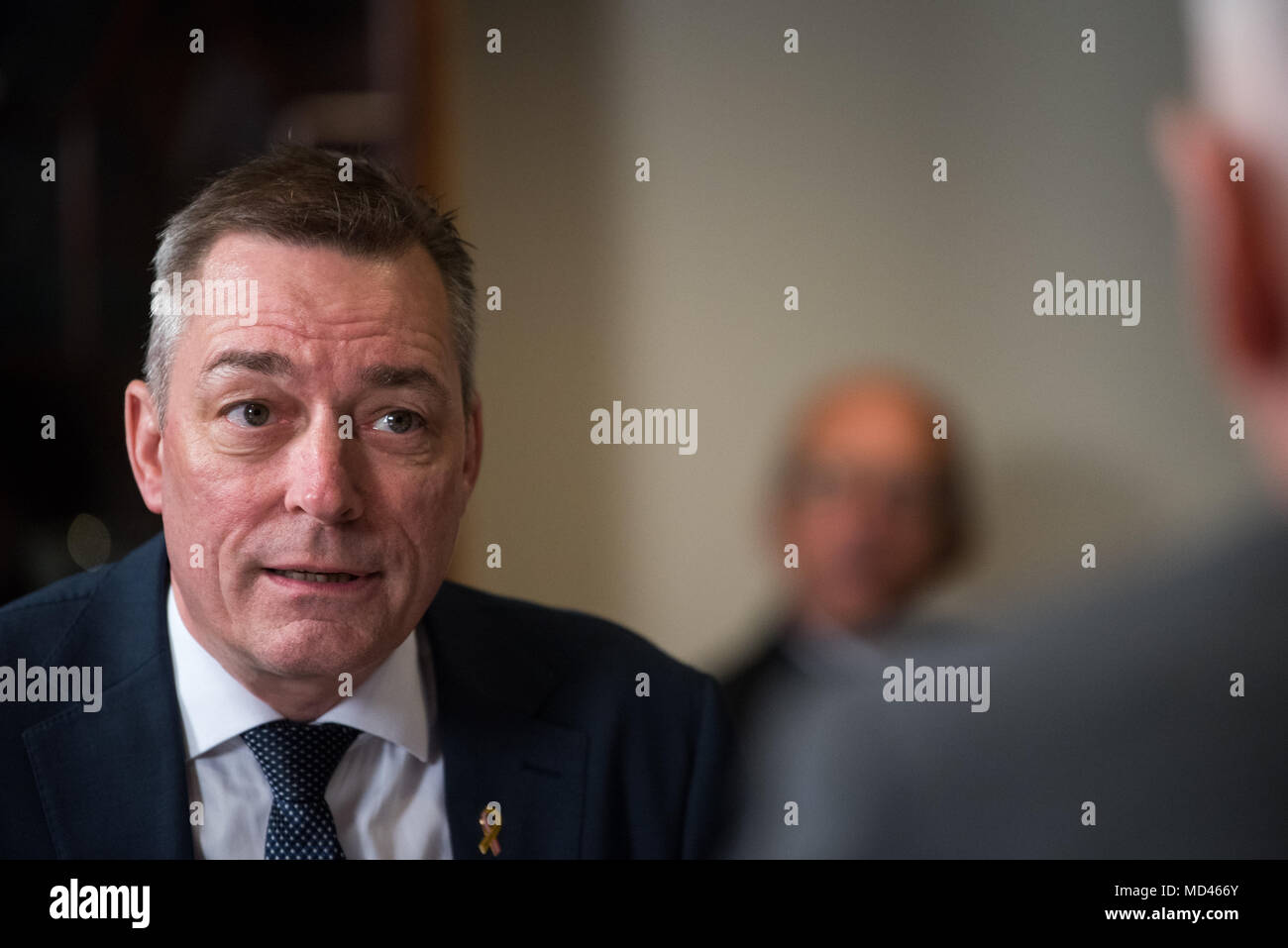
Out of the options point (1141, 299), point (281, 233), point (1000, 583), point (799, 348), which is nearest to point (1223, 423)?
point (1141, 299)

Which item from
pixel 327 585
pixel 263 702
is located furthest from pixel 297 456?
pixel 263 702

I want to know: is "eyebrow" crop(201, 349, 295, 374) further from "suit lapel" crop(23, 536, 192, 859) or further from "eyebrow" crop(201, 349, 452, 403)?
"suit lapel" crop(23, 536, 192, 859)

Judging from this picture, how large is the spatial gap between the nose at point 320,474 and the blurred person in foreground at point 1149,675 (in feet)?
2.54

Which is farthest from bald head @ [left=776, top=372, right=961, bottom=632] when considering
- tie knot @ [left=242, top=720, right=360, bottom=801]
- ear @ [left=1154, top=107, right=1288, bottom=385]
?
ear @ [left=1154, top=107, right=1288, bottom=385]

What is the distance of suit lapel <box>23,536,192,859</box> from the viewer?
3.99 feet

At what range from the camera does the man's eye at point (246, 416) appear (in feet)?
4.00

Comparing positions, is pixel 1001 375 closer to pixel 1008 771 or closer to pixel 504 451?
pixel 504 451

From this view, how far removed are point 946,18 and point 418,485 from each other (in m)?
0.90

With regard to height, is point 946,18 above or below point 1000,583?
above

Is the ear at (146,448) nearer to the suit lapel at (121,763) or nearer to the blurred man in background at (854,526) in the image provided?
the suit lapel at (121,763)

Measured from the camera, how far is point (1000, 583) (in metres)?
1.49

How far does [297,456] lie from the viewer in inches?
48.2

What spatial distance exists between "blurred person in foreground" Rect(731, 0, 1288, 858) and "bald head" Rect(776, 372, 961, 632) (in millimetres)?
794
